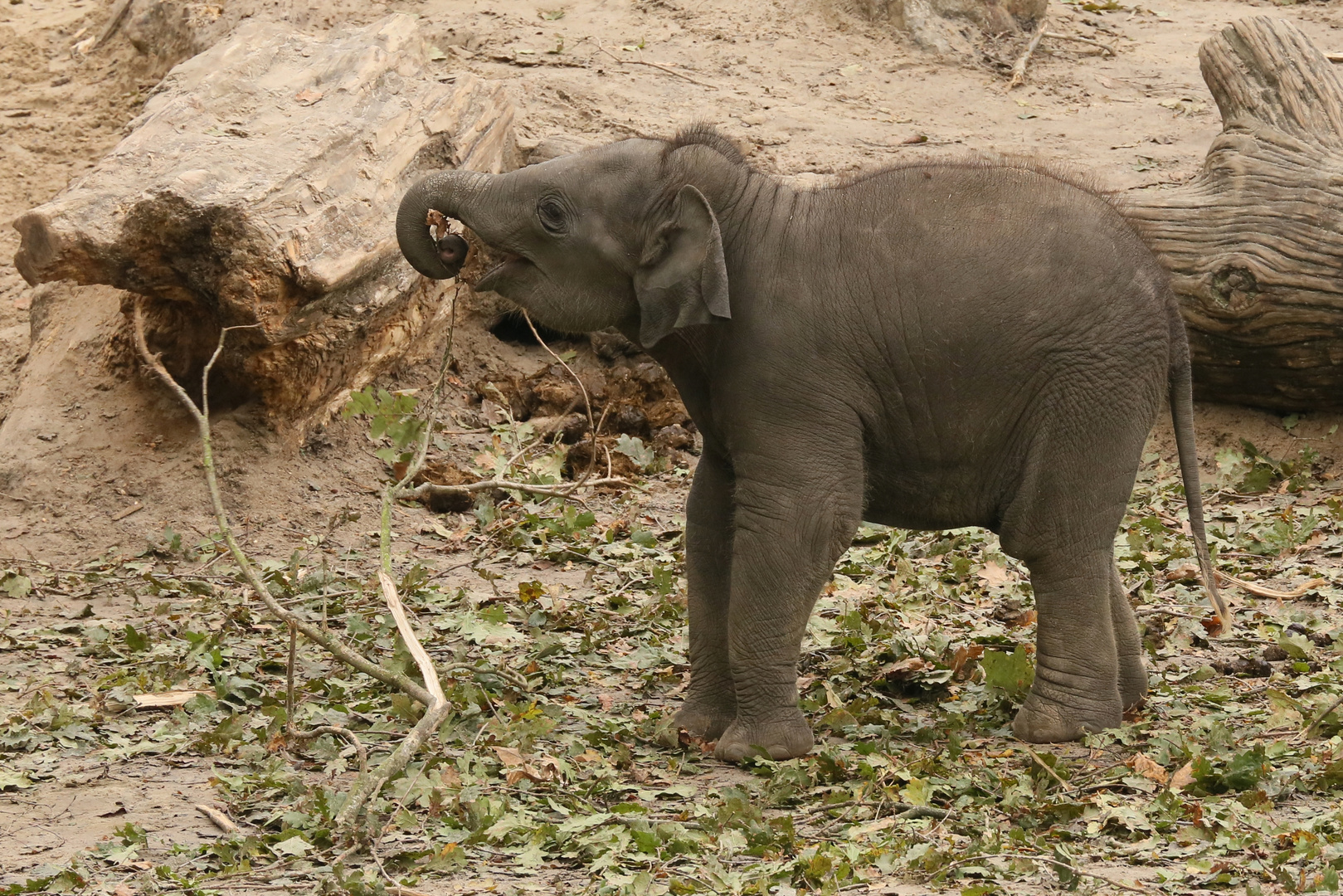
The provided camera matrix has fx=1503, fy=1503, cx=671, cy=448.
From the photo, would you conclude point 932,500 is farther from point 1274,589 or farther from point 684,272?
point 1274,589

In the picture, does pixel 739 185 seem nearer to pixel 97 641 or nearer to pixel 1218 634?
pixel 1218 634

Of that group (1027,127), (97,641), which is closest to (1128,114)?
(1027,127)

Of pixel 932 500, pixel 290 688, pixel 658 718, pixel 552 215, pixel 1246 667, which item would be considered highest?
pixel 552 215

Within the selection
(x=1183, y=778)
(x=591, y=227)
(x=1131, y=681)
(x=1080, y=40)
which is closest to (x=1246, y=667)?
(x=1131, y=681)

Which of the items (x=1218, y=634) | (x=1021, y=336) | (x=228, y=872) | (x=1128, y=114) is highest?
(x=1128, y=114)

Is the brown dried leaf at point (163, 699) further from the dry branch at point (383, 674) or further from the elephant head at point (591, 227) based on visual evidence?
the elephant head at point (591, 227)

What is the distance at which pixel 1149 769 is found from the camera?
18.2 feet

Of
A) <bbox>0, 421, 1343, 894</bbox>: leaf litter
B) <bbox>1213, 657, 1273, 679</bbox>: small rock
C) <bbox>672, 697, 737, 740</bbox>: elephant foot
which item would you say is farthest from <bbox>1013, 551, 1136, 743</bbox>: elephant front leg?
<bbox>672, 697, 737, 740</bbox>: elephant foot

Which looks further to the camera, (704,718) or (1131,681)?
(1131,681)

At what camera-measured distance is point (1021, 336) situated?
594 centimetres

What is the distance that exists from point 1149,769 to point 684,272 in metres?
2.56

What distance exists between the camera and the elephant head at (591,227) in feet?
19.5

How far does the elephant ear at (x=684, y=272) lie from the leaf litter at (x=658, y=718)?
4.50 ft

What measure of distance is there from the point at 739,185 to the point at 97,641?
3.74 metres
